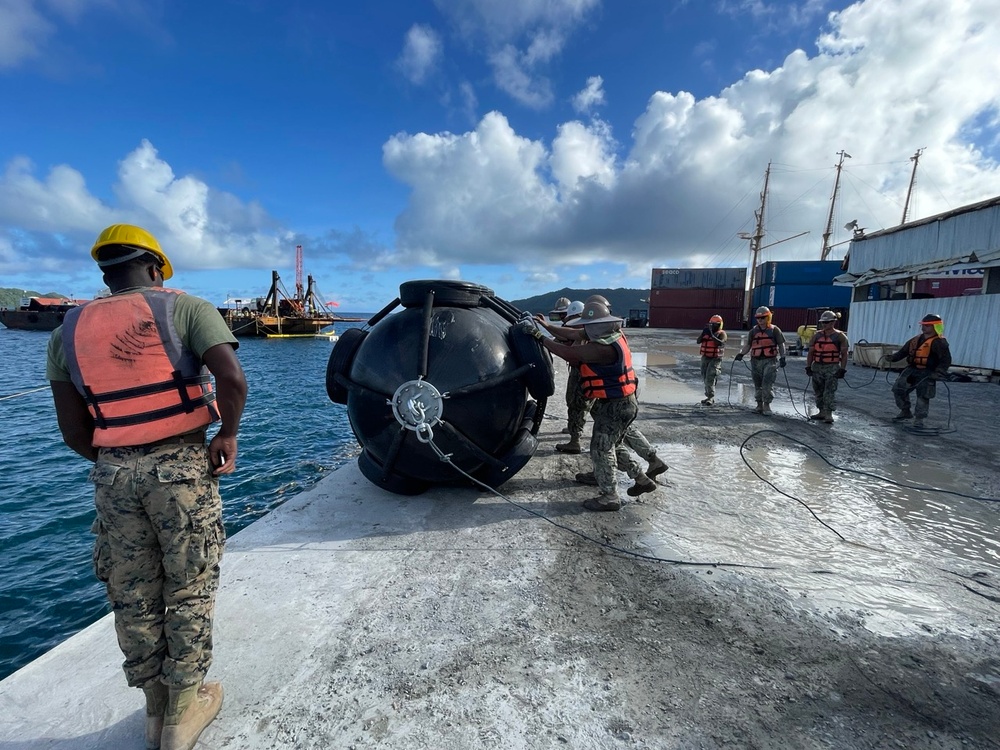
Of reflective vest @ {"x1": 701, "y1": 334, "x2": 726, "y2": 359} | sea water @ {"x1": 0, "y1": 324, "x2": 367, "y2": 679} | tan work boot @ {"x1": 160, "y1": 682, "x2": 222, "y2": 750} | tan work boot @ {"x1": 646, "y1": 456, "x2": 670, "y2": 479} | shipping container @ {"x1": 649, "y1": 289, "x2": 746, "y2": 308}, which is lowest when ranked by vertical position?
sea water @ {"x1": 0, "y1": 324, "x2": 367, "y2": 679}

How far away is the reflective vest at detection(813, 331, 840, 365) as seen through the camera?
8.38 m

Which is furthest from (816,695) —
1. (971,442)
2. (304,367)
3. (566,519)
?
(304,367)

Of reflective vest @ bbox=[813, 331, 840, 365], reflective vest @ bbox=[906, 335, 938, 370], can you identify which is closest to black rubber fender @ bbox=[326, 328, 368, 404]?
reflective vest @ bbox=[813, 331, 840, 365]

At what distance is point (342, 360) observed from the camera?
4691mm

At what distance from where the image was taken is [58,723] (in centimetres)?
215

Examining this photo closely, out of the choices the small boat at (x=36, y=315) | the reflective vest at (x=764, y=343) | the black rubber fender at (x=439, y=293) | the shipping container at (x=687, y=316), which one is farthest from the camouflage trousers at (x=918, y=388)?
the small boat at (x=36, y=315)

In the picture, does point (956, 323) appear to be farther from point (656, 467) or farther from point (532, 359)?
point (532, 359)

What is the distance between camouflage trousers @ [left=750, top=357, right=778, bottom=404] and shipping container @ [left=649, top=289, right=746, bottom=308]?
47421 mm

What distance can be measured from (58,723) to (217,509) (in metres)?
1.15

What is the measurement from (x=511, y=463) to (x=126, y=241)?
349 cm

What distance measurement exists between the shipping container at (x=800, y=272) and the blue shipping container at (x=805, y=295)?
488 mm

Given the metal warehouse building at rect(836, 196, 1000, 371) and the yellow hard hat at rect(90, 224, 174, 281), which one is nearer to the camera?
the yellow hard hat at rect(90, 224, 174, 281)

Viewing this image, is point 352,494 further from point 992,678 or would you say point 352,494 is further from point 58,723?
point 992,678

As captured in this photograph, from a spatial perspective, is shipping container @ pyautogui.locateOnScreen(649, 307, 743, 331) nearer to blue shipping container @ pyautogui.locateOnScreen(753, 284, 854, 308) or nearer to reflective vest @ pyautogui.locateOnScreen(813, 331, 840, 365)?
blue shipping container @ pyautogui.locateOnScreen(753, 284, 854, 308)
